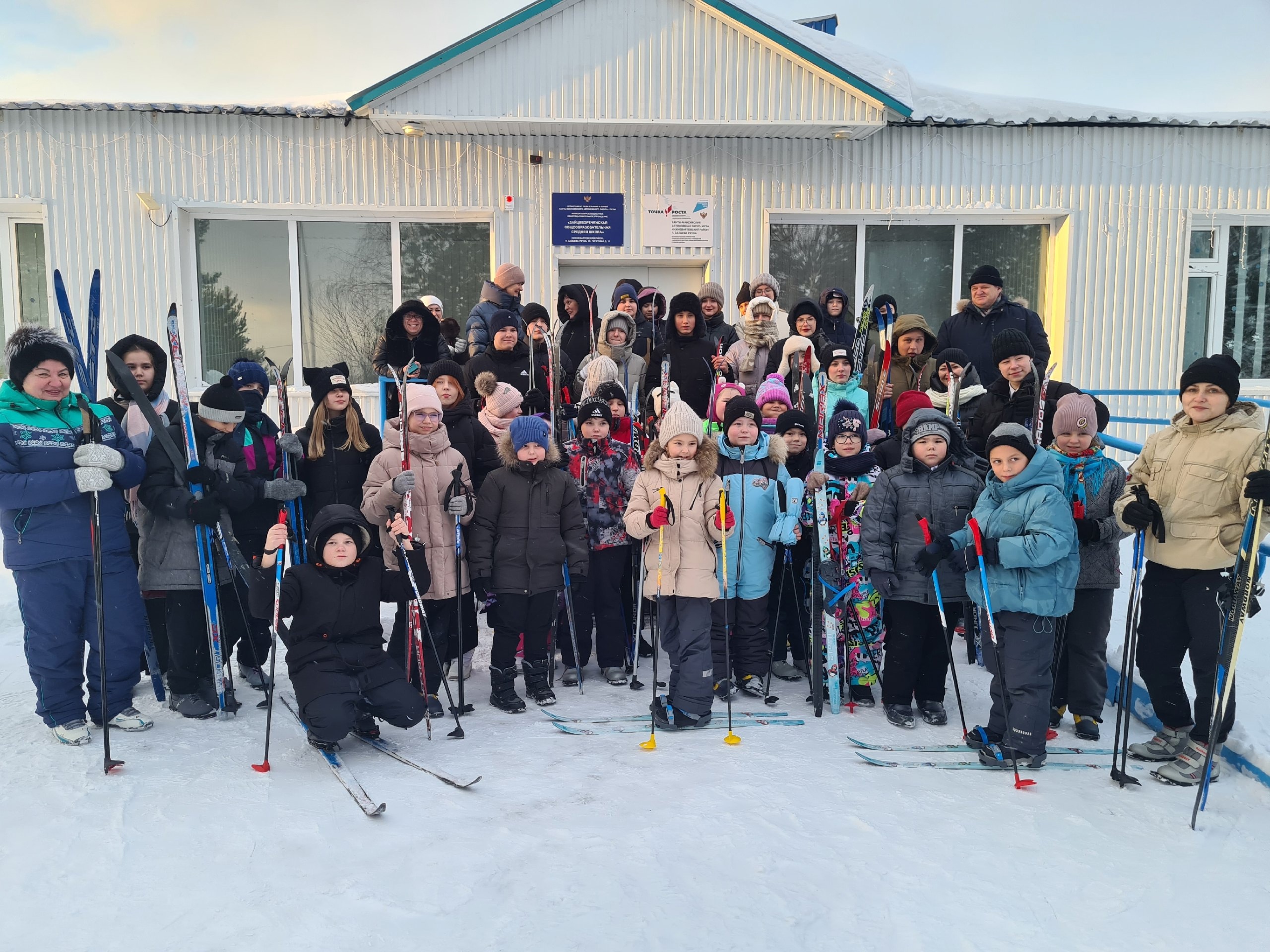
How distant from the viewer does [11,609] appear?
18.2 feet

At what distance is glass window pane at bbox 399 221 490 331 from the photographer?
822 centimetres

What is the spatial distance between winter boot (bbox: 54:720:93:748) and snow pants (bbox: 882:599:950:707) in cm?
361

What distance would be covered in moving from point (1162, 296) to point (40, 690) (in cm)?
962

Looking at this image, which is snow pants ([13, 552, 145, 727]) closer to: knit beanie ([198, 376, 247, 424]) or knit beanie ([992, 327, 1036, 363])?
knit beanie ([198, 376, 247, 424])

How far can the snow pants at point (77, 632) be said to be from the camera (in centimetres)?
351

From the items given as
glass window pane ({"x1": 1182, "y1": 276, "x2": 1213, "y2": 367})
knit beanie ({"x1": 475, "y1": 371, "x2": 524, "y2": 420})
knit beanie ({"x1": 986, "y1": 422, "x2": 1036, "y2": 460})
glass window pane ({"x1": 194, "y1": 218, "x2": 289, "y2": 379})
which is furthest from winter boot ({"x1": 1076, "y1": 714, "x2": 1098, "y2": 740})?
glass window pane ({"x1": 194, "y1": 218, "x2": 289, "y2": 379})

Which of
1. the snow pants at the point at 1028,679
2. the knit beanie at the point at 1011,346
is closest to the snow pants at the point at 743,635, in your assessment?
the snow pants at the point at 1028,679

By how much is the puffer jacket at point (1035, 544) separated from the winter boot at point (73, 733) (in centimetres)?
389

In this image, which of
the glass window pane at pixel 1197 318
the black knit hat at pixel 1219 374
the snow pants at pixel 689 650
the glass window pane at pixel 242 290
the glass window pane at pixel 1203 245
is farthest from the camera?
the glass window pane at pixel 1197 318

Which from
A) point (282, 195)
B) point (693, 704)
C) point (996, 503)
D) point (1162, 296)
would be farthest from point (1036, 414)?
point (282, 195)

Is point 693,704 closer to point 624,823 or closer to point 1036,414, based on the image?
point 624,823

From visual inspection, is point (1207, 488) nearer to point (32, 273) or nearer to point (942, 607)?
point (942, 607)

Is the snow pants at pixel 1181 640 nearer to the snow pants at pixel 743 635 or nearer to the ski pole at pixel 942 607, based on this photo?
the ski pole at pixel 942 607

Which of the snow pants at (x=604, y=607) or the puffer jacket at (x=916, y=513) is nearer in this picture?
the puffer jacket at (x=916, y=513)
